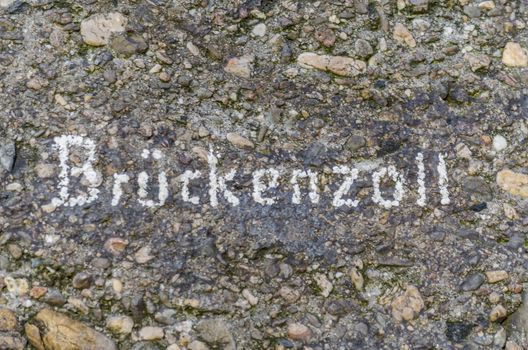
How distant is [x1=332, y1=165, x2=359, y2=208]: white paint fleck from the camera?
235 centimetres

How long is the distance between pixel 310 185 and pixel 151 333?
72cm

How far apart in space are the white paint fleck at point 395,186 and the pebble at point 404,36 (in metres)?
0.51

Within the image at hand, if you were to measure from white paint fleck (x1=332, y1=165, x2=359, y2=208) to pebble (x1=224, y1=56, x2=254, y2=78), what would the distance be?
486 mm

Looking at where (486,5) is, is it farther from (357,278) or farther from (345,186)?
(357,278)

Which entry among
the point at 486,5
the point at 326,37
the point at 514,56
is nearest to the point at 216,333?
the point at 326,37

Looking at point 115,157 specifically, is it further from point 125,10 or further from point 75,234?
point 125,10

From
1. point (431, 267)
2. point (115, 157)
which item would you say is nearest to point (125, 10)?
point (115, 157)

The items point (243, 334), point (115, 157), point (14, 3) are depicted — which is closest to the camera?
point (243, 334)

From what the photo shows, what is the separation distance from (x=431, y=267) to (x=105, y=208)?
3.61ft

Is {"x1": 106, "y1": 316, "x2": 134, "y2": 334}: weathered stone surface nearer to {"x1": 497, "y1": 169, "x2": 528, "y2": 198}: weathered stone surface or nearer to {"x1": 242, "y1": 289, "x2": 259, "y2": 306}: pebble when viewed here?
{"x1": 242, "y1": 289, "x2": 259, "y2": 306}: pebble

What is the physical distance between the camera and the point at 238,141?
2.39m

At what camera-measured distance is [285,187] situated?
7.72 feet

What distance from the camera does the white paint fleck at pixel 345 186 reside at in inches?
92.5

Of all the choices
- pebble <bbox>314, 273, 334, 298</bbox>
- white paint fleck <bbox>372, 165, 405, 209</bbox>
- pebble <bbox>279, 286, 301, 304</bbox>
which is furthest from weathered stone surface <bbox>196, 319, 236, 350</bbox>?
white paint fleck <bbox>372, 165, 405, 209</bbox>
